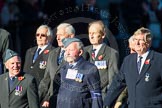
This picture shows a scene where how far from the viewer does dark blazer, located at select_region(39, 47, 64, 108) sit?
1331 centimetres

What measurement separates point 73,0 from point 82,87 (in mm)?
6528

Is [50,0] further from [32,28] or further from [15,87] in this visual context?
[15,87]

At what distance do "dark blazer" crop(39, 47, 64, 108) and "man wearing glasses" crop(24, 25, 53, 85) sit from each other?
0.26m

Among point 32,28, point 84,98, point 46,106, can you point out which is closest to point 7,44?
point 46,106

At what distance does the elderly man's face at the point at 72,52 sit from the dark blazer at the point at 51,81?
0.94 metres

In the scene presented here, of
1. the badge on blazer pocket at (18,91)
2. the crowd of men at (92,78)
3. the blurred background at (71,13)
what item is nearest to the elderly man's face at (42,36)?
the crowd of men at (92,78)

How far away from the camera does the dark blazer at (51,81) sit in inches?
524

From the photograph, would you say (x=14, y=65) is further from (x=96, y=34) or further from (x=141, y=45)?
(x=141, y=45)

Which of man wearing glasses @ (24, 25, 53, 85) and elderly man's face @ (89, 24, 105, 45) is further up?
elderly man's face @ (89, 24, 105, 45)

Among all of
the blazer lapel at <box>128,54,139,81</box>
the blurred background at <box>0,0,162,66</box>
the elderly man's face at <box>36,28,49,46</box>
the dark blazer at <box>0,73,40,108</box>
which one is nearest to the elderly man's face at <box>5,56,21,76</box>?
the dark blazer at <box>0,73,40,108</box>

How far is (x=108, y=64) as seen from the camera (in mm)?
13312

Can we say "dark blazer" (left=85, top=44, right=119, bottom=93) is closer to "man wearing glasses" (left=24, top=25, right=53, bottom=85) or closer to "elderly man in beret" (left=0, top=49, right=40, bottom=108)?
"man wearing glasses" (left=24, top=25, right=53, bottom=85)

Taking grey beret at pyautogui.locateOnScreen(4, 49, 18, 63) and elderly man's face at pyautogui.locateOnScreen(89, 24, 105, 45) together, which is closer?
grey beret at pyautogui.locateOnScreen(4, 49, 18, 63)

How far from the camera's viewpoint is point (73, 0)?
1855 cm
